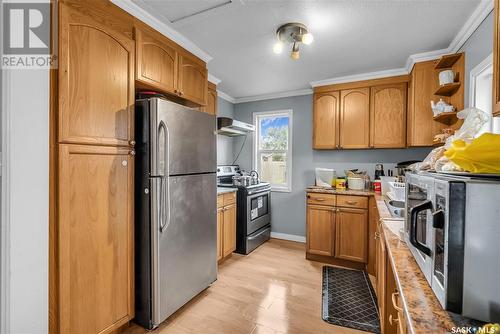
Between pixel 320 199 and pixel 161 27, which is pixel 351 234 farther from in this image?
pixel 161 27

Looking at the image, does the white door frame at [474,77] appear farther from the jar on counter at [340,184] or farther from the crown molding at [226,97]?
the crown molding at [226,97]

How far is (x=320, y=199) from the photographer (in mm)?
3123

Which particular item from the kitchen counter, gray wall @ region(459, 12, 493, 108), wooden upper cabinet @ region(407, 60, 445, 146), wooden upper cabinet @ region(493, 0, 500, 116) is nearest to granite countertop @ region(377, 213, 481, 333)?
the kitchen counter

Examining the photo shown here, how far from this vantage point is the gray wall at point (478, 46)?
5.51 feet

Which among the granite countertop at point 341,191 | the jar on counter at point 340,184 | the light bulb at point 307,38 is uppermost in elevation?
the light bulb at point 307,38

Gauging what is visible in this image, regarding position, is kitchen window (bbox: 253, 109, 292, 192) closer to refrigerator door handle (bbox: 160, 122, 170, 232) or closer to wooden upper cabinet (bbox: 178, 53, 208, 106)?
wooden upper cabinet (bbox: 178, 53, 208, 106)

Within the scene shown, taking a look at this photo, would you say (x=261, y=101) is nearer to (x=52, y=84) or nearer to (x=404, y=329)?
(x=52, y=84)

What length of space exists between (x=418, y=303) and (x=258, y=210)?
293 centimetres

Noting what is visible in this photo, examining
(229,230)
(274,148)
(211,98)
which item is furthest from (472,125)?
(274,148)

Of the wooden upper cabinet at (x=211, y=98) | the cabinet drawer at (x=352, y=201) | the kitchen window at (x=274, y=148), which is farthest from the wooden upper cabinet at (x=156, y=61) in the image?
the cabinet drawer at (x=352, y=201)

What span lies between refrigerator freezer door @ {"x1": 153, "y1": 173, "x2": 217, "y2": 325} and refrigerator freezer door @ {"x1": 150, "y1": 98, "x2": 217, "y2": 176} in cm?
11

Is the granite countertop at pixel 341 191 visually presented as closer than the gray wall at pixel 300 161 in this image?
Yes

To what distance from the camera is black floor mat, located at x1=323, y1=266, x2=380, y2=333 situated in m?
1.91

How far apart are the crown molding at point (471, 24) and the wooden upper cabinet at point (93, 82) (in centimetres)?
257
